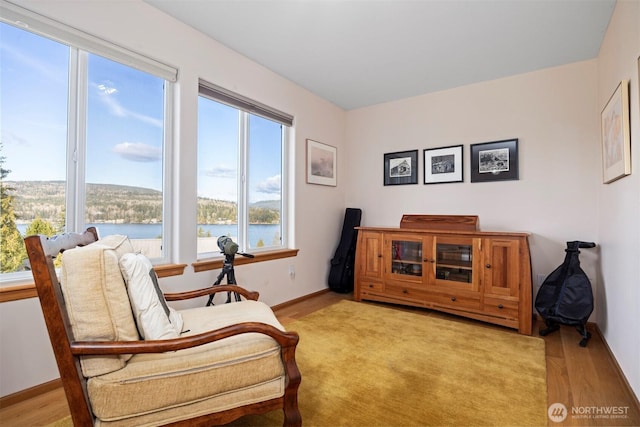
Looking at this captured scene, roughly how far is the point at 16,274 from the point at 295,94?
2.93m

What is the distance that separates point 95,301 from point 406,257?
114 inches

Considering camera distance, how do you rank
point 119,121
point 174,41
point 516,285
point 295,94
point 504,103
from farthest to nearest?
1. point 295,94
2. point 504,103
3. point 516,285
4. point 174,41
5. point 119,121

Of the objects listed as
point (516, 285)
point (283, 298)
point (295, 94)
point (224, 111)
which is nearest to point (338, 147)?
point (295, 94)

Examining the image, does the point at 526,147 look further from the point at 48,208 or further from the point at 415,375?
the point at 48,208

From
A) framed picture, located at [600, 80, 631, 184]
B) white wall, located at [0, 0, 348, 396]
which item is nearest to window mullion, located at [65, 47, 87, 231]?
white wall, located at [0, 0, 348, 396]

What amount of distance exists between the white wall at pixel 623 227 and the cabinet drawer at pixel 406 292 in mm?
1463

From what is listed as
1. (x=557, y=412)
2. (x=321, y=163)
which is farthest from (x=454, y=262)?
(x=321, y=163)

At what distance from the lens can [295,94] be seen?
359cm

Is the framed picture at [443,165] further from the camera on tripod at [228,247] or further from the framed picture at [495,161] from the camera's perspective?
the camera on tripod at [228,247]

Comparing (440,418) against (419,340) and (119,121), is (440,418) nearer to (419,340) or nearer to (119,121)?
(419,340)

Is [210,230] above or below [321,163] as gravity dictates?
below

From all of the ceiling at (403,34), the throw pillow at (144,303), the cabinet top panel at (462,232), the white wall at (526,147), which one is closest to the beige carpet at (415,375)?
the throw pillow at (144,303)

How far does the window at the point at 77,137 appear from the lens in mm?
1756

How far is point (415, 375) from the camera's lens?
78.1 inches
